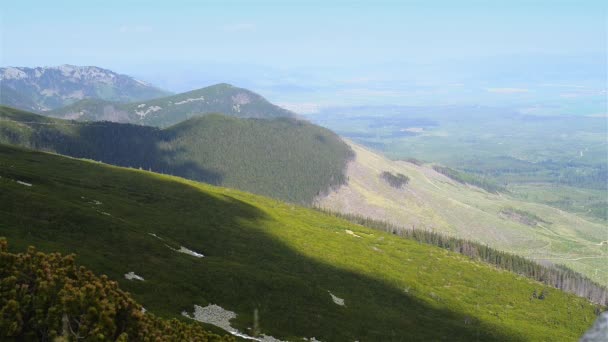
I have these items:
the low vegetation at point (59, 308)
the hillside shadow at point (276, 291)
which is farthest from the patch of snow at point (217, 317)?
the low vegetation at point (59, 308)

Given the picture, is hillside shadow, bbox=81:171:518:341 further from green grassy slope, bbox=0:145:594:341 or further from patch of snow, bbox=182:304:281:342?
patch of snow, bbox=182:304:281:342

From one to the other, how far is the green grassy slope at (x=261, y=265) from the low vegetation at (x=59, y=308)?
28.1 metres

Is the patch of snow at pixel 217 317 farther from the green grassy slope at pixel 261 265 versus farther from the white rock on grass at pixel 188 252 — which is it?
the white rock on grass at pixel 188 252

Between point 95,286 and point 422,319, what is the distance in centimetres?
9046

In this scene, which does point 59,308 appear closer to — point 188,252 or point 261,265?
point 188,252

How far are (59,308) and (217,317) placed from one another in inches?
1638

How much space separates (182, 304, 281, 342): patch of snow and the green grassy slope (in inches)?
53.4

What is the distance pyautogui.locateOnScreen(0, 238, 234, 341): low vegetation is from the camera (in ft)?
81.8

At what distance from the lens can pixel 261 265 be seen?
111125mm

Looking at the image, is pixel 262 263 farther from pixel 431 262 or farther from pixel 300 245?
pixel 431 262

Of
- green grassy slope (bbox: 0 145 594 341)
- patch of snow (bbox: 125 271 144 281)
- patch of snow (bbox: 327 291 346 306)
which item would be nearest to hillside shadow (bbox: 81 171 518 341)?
green grassy slope (bbox: 0 145 594 341)

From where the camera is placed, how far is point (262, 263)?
11369cm

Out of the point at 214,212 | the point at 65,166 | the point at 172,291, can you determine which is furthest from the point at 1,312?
the point at 65,166

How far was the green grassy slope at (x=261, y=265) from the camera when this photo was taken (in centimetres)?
7231
